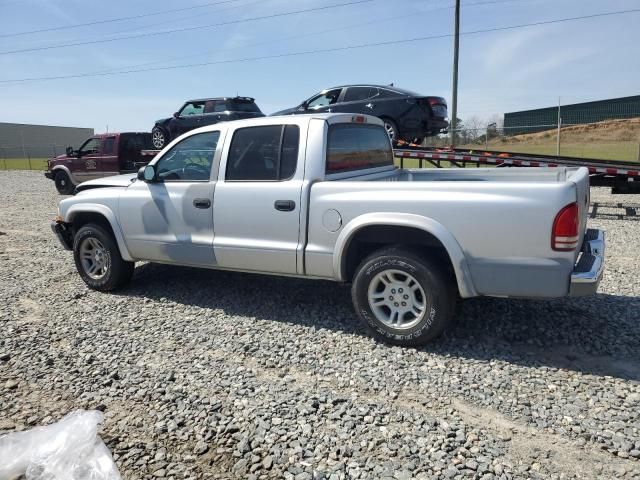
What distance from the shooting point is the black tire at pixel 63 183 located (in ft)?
53.3

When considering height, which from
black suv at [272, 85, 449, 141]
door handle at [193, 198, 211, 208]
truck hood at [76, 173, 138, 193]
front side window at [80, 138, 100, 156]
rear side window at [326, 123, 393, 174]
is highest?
black suv at [272, 85, 449, 141]

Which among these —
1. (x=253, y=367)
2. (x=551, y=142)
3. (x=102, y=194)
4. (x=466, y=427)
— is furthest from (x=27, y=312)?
(x=551, y=142)

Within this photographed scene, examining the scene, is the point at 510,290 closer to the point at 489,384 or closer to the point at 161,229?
the point at 489,384

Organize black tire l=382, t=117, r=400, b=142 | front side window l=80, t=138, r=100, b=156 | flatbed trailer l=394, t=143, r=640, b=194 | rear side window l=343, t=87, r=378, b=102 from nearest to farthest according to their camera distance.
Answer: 1. flatbed trailer l=394, t=143, r=640, b=194
2. black tire l=382, t=117, r=400, b=142
3. rear side window l=343, t=87, r=378, b=102
4. front side window l=80, t=138, r=100, b=156

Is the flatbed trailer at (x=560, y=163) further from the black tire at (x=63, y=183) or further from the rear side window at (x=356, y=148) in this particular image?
the black tire at (x=63, y=183)

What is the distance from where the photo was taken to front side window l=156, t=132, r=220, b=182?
4.88m

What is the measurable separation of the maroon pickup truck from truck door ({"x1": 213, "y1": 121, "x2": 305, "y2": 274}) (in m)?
10.0

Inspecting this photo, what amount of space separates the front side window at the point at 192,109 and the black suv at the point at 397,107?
4.03 meters

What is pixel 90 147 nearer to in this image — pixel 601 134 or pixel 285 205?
pixel 285 205

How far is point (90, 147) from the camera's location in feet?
52.5

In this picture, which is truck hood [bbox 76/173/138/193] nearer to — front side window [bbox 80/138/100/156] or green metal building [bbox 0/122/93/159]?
front side window [bbox 80/138/100/156]

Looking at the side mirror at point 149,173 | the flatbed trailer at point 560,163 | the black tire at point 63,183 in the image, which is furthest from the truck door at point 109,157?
the side mirror at point 149,173

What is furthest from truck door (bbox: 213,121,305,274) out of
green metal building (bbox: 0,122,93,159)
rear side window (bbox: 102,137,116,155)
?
green metal building (bbox: 0,122,93,159)

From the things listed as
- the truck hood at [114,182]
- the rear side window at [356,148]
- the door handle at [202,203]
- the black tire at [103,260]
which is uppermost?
the rear side window at [356,148]
